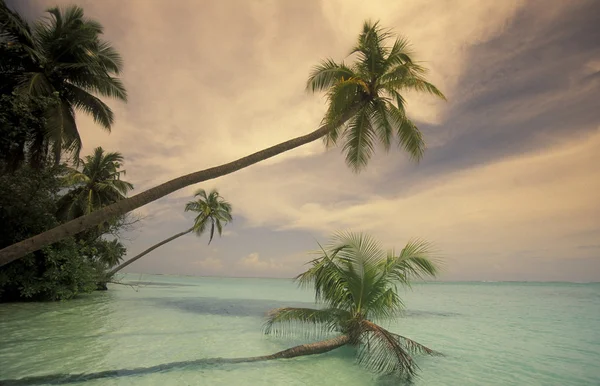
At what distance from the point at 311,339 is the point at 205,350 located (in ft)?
11.6

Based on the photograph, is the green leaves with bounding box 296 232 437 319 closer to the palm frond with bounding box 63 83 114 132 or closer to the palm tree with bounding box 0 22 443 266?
the palm tree with bounding box 0 22 443 266

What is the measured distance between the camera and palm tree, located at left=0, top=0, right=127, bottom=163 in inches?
433

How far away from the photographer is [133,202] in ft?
20.1

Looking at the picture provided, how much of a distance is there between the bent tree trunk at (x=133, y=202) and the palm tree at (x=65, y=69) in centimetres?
794

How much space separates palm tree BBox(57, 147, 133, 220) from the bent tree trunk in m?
16.5

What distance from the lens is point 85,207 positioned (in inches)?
793

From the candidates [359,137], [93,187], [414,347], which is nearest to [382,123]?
[359,137]

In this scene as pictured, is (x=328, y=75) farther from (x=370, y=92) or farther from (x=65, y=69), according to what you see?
(x=65, y=69)

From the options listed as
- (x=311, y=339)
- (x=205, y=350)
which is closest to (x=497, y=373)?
(x=311, y=339)

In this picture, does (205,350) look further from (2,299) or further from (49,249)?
(2,299)

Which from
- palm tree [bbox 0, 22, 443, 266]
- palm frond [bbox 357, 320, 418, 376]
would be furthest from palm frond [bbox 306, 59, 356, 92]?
palm frond [bbox 357, 320, 418, 376]

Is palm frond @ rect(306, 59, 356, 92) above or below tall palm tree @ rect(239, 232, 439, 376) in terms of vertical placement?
above

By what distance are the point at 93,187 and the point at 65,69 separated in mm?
11626

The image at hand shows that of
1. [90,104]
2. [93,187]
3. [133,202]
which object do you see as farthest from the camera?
[93,187]
